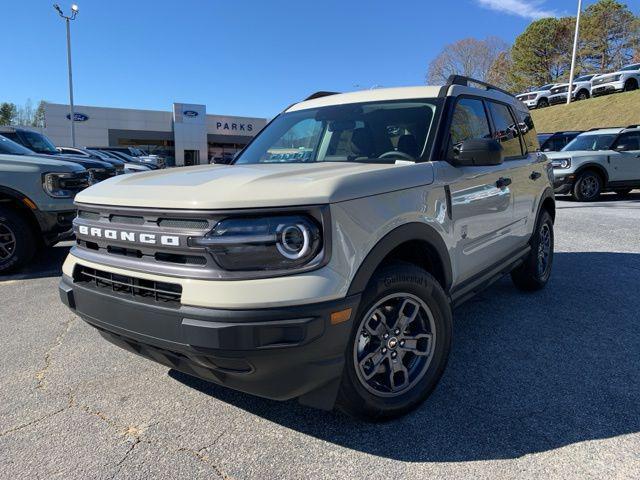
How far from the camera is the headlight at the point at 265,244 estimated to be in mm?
2025

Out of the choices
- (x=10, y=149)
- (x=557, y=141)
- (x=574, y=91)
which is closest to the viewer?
(x=10, y=149)

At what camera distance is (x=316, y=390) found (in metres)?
2.18

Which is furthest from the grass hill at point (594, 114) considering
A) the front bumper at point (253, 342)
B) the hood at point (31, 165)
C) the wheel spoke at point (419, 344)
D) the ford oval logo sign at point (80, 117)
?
the ford oval logo sign at point (80, 117)

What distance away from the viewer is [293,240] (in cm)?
206

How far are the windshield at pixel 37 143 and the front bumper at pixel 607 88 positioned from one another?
108ft

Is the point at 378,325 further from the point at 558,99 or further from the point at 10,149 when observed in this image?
the point at 558,99

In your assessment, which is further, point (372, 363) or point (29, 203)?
point (29, 203)

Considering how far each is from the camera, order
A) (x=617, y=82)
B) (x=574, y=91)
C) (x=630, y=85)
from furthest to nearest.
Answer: (x=574, y=91), (x=617, y=82), (x=630, y=85)

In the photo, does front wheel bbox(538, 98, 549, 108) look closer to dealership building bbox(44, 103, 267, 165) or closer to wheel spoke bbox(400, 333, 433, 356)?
dealership building bbox(44, 103, 267, 165)

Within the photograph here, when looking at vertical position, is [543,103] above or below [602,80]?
below

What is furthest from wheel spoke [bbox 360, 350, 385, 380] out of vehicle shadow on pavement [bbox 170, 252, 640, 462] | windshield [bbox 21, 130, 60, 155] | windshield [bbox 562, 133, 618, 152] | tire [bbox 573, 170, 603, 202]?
windshield [bbox 562, 133, 618, 152]

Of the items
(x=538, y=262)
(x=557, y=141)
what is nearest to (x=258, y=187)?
(x=538, y=262)

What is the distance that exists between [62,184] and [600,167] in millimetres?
12668

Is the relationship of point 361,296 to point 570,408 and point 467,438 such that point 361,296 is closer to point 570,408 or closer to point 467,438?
point 467,438
